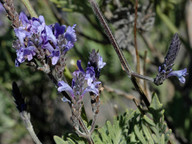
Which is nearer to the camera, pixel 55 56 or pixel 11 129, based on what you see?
pixel 55 56

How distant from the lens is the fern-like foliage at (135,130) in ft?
1.44

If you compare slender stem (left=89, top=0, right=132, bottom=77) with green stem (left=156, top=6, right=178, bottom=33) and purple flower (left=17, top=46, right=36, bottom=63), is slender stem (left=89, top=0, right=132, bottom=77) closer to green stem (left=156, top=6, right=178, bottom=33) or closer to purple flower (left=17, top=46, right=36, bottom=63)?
purple flower (left=17, top=46, right=36, bottom=63)

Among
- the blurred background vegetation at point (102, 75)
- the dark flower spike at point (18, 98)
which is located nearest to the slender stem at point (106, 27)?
the dark flower spike at point (18, 98)

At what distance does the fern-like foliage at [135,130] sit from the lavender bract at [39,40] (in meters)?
0.14

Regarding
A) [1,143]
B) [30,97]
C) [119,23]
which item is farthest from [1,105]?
[119,23]

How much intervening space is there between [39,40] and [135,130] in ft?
0.75

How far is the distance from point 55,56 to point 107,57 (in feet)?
1.79

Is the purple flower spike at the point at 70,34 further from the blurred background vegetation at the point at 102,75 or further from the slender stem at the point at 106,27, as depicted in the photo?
the blurred background vegetation at the point at 102,75

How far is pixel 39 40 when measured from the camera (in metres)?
0.41

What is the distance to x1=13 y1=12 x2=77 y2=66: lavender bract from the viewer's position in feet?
1.31

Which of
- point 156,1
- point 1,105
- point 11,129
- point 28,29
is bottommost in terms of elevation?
point 11,129

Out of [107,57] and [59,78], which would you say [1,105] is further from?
[59,78]

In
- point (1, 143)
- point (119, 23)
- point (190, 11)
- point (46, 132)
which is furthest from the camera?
point (1, 143)

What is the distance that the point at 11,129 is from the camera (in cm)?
109
